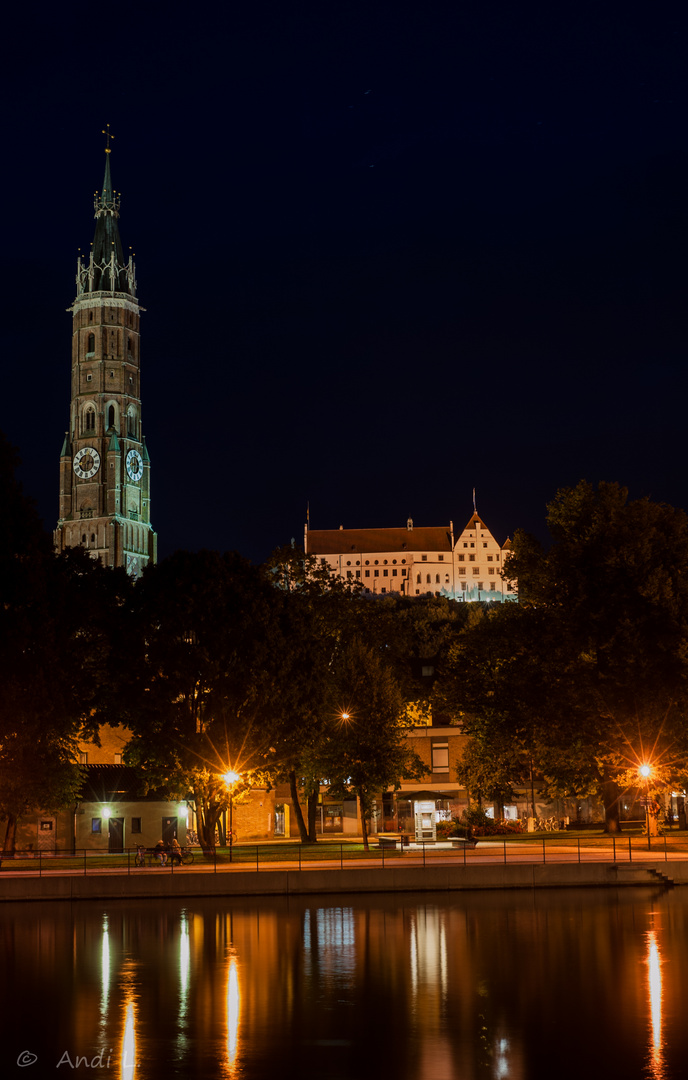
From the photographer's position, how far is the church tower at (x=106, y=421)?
16700 centimetres

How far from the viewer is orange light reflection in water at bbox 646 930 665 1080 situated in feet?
53.2

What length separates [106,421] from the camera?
17238cm

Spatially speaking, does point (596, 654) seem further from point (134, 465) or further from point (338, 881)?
point (134, 465)

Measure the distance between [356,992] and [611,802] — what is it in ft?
120

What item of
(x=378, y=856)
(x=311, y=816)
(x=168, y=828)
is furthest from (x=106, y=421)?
(x=378, y=856)

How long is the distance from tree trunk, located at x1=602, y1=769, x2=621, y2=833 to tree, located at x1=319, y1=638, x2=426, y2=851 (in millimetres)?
9195

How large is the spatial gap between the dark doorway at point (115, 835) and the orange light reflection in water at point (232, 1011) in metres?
39.0

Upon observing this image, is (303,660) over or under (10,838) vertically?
over

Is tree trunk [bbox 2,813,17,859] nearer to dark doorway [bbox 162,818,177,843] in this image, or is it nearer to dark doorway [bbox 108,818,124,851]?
dark doorway [bbox 108,818,124,851]

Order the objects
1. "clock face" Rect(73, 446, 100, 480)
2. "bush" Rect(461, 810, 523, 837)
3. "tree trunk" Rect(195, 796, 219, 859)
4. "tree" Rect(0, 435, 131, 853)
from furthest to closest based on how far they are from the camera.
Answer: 1. "clock face" Rect(73, 446, 100, 480)
2. "bush" Rect(461, 810, 523, 837)
3. "tree trunk" Rect(195, 796, 219, 859)
4. "tree" Rect(0, 435, 131, 853)

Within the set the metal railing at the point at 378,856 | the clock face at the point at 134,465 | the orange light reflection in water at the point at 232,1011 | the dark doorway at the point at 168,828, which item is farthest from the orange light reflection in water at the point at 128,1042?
the clock face at the point at 134,465

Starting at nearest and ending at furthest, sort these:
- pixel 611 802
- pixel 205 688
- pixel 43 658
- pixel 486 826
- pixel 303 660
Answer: pixel 43 658 → pixel 205 688 → pixel 303 660 → pixel 611 802 → pixel 486 826

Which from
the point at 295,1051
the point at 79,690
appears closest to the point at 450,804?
the point at 79,690

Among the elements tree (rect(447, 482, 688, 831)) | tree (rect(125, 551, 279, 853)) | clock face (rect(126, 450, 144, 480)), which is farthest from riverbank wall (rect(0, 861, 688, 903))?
clock face (rect(126, 450, 144, 480))
